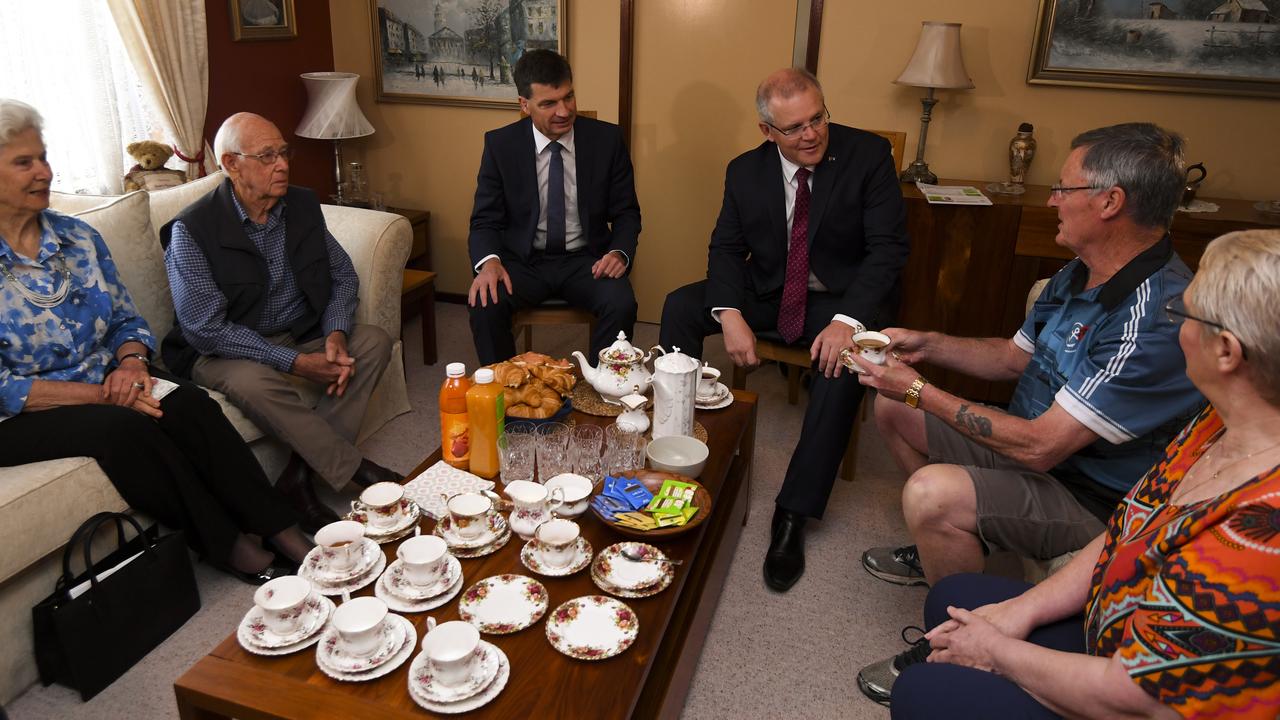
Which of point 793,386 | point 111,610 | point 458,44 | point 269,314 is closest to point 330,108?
point 458,44

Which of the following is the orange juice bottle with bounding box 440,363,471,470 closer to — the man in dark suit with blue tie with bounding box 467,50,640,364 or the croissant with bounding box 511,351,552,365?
the croissant with bounding box 511,351,552,365

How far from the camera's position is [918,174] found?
360 cm

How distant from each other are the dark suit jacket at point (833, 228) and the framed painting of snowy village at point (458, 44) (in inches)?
59.6

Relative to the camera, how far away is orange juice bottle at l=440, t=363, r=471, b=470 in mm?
1982

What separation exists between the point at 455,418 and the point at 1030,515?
1.27m

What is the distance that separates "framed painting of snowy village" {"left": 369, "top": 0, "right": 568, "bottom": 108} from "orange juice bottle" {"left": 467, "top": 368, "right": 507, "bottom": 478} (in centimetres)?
251

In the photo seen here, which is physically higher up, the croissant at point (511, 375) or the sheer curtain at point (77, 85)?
the sheer curtain at point (77, 85)

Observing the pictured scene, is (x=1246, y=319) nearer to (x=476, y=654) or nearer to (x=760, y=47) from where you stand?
(x=476, y=654)

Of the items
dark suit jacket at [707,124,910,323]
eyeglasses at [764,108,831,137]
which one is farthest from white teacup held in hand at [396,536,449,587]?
eyeglasses at [764,108,831,137]

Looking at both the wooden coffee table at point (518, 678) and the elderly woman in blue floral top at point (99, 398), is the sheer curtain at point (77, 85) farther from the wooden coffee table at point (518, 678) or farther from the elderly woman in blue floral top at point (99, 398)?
the wooden coffee table at point (518, 678)

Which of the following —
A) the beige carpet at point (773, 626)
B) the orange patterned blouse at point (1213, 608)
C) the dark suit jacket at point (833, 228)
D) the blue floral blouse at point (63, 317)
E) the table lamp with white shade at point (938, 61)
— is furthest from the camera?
the table lamp with white shade at point (938, 61)

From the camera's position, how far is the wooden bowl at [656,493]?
1.74m

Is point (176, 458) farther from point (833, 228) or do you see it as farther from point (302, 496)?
point (833, 228)

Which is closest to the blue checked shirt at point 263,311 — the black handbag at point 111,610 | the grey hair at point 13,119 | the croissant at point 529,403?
the grey hair at point 13,119
